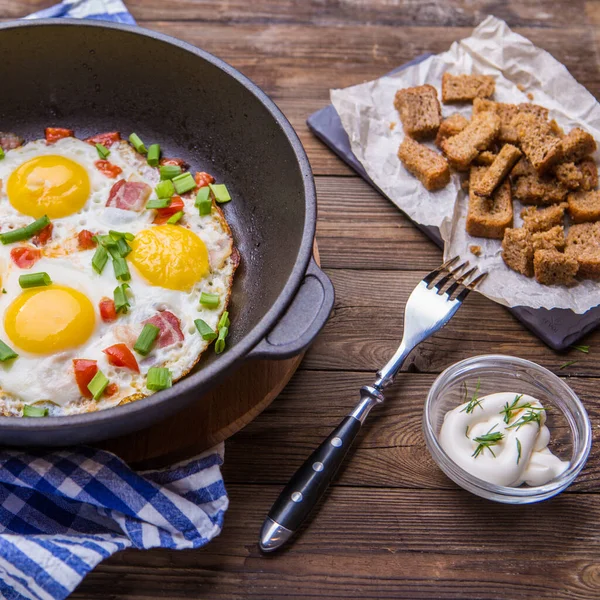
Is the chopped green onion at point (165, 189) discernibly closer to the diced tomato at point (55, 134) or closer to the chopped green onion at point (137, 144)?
the chopped green onion at point (137, 144)

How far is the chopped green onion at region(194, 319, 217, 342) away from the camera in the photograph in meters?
2.47

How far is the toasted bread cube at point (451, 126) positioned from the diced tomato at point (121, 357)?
1.78 metres

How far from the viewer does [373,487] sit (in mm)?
2395

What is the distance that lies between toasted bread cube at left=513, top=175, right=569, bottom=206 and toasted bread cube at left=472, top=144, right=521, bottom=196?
0.10 metres

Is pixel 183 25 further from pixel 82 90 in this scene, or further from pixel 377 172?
pixel 377 172

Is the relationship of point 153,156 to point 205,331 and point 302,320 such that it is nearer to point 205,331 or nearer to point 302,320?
point 205,331

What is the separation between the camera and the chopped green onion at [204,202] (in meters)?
2.77

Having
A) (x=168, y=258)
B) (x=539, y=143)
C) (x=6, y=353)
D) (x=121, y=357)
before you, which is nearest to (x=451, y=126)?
(x=539, y=143)

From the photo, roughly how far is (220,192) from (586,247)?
5.09 feet

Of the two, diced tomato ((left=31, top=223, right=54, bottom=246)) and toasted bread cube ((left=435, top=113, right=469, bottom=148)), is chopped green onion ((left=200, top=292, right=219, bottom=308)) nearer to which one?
diced tomato ((left=31, top=223, right=54, bottom=246))

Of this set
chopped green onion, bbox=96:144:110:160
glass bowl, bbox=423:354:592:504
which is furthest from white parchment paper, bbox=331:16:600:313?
chopped green onion, bbox=96:144:110:160

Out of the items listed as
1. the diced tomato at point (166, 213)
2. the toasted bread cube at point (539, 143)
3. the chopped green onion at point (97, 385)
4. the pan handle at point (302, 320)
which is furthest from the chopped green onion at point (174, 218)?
the toasted bread cube at point (539, 143)

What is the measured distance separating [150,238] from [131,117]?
0.73 meters

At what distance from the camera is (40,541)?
2.04 metres
